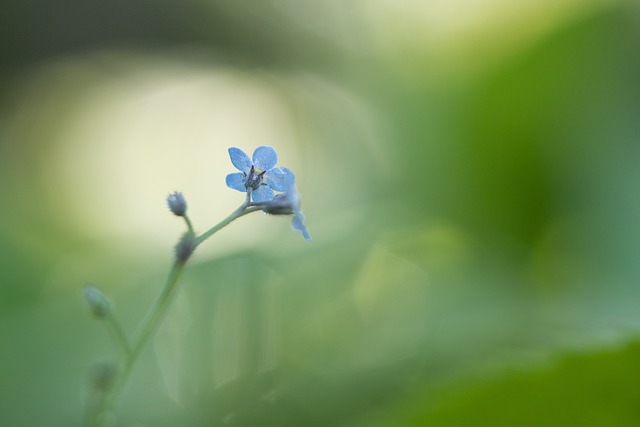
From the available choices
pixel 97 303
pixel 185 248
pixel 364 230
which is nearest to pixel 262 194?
pixel 185 248

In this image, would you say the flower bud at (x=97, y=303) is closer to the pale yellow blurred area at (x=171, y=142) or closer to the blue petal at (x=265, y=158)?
the blue petal at (x=265, y=158)

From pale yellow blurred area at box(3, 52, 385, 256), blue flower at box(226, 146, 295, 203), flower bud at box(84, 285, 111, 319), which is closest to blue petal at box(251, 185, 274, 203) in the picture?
blue flower at box(226, 146, 295, 203)

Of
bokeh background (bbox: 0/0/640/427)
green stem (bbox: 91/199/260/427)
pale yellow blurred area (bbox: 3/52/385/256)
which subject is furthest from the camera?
pale yellow blurred area (bbox: 3/52/385/256)

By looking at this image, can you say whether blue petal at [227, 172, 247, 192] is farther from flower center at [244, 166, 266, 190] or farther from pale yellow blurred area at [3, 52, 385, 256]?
pale yellow blurred area at [3, 52, 385, 256]

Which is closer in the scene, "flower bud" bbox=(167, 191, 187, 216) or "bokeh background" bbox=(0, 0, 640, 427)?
"flower bud" bbox=(167, 191, 187, 216)

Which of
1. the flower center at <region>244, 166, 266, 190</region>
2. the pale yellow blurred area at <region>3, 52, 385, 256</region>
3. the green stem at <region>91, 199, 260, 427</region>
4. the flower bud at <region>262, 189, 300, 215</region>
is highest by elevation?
the pale yellow blurred area at <region>3, 52, 385, 256</region>

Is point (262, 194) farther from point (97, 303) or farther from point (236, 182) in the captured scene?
point (97, 303)
